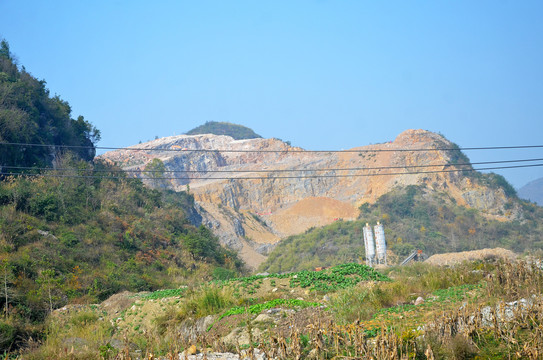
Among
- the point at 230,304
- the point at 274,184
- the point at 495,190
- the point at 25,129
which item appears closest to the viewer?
the point at 230,304

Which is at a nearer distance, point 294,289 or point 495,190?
point 294,289

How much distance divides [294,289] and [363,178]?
57094 mm

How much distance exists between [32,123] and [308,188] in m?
49.7

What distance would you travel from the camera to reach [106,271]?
20.5m

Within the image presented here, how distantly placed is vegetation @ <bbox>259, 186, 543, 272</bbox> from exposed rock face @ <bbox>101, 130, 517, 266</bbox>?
328 centimetres

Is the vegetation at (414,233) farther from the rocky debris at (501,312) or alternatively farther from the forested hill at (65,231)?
the rocky debris at (501,312)

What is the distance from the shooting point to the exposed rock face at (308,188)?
6066 centimetres

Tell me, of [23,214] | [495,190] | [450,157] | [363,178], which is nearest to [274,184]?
[363,178]

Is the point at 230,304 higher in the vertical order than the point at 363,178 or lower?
lower

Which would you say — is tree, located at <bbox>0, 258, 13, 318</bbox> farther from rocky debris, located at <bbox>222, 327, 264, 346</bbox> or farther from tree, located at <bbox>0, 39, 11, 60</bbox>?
tree, located at <bbox>0, 39, 11, 60</bbox>

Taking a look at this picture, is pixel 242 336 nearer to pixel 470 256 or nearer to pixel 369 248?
pixel 470 256

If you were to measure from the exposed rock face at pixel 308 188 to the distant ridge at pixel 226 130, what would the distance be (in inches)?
1820

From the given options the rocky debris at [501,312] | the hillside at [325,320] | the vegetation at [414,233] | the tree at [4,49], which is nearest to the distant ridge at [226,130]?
the vegetation at [414,233]

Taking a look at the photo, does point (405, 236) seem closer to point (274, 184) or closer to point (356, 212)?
point (356, 212)
